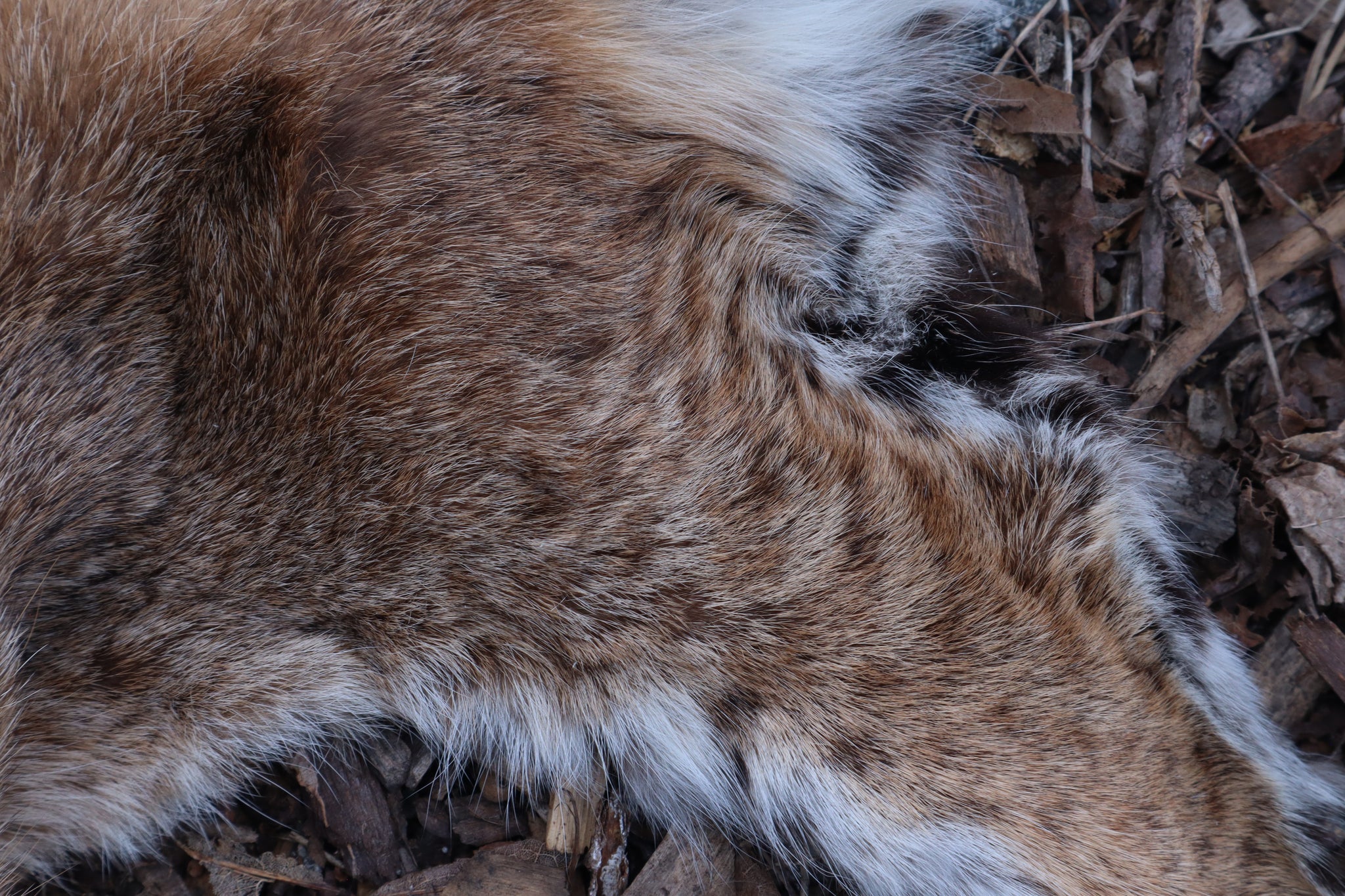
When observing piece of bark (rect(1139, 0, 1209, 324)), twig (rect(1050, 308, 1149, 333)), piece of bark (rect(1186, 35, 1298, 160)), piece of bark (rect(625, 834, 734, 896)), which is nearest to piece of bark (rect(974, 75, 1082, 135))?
piece of bark (rect(1139, 0, 1209, 324))

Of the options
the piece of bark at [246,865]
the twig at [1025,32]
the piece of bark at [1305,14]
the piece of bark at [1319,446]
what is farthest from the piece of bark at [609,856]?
the piece of bark at [1305,14]

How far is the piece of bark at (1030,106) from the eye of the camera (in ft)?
7.79

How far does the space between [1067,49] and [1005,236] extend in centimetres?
54

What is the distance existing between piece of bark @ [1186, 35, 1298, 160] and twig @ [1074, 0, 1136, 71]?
1.04ft

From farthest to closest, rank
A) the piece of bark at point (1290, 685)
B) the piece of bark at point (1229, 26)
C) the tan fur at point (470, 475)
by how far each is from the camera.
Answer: the piece of bark at point (1229, 26) → the piece of bark at point (1290, 685) → the tan fur at point (470, 475)

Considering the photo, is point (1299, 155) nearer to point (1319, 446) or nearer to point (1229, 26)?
point (1229, 26)

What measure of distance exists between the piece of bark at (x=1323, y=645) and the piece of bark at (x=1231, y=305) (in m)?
0.63

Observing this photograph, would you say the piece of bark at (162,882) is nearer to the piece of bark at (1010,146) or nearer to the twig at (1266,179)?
the piece of bark at (1010,146)

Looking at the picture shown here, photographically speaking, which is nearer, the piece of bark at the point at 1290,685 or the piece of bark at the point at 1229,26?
the piece of bark at the point at 1290,685

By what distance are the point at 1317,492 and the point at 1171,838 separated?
0.99 metres

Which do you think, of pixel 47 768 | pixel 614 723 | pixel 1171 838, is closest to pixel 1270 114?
pixel 1171 838

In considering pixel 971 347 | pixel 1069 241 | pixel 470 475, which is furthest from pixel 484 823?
pixel 1069 241

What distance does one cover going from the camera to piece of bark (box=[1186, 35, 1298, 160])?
246 centimetres

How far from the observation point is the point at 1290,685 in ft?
7.45
